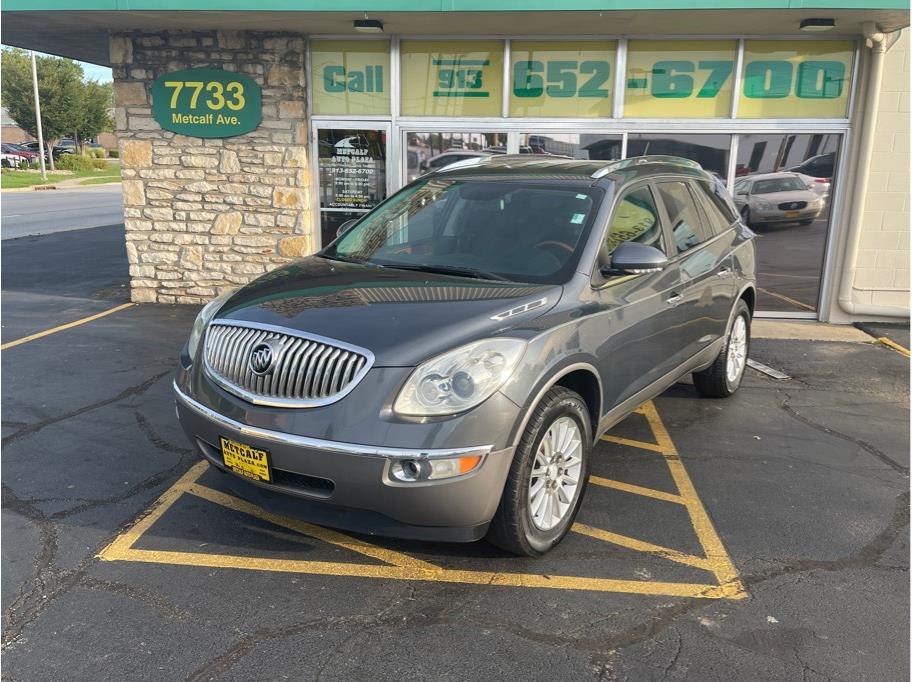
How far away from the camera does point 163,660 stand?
282cm

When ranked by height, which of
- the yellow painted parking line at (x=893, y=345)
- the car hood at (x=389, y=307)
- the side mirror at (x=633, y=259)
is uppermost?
the side mirror at (x=633, y=259)

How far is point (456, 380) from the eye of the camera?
3.11 metres

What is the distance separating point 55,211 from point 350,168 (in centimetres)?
1995

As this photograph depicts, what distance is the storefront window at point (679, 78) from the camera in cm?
869

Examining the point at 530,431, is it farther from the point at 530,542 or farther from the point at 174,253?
the point at 174,253

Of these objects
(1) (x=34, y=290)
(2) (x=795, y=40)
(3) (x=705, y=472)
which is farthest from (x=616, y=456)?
(1) (x=34, y=290)

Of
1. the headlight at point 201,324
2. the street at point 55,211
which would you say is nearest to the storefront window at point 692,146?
the headlight at point 201,324

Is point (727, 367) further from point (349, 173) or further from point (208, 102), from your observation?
point (208, 102)

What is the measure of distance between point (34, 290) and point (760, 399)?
9.44m

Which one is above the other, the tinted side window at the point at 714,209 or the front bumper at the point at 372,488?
the tinted side window at the point at 714,209

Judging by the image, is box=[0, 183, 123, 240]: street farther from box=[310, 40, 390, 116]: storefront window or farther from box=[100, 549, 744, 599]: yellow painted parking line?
box=[100, 549, 744, 599]: yellow painted parking line

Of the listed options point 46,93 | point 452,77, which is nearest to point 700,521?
point 452,77

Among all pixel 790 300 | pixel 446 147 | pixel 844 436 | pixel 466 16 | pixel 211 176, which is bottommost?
pixel 844 436

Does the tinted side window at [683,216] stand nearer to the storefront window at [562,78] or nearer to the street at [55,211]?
the storefront window at [562,78]
